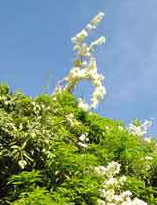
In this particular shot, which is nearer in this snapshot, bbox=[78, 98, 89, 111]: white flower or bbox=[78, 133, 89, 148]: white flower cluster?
bbox=[78, 133, 89, 148]: white flower cluster

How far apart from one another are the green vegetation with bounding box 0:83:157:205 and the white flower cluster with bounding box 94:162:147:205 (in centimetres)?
7

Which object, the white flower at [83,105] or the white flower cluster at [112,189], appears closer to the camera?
the white flower cluster at [112,189]

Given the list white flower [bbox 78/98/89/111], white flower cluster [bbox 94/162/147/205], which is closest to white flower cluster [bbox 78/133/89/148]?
white flower cluster [bbox 94/162/147/205]

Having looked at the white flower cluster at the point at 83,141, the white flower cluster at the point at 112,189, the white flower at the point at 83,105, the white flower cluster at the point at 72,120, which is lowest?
the white flower cluster at the point at 112,189

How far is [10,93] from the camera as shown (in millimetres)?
7426

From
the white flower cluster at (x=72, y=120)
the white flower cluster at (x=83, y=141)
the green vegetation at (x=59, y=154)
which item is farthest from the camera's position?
the white flower cluster at (x=72, y=120)

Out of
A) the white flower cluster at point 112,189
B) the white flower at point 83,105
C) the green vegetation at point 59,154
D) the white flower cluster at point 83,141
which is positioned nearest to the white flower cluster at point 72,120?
the green vegetation at point 59,154

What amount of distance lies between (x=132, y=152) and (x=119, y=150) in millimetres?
163

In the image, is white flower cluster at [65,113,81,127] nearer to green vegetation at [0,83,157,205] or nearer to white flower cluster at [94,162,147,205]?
green vegetation at [0,83,157,205]

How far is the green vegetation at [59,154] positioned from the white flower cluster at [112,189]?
7 centimetres

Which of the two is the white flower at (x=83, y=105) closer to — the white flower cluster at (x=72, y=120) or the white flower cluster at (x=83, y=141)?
the white flower cluster at (x=72, y=120)

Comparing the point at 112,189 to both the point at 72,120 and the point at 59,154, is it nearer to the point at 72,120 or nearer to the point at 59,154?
the point at 59,154

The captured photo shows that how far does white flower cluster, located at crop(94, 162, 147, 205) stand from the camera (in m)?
6.62

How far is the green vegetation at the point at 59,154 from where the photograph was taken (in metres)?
6.34
